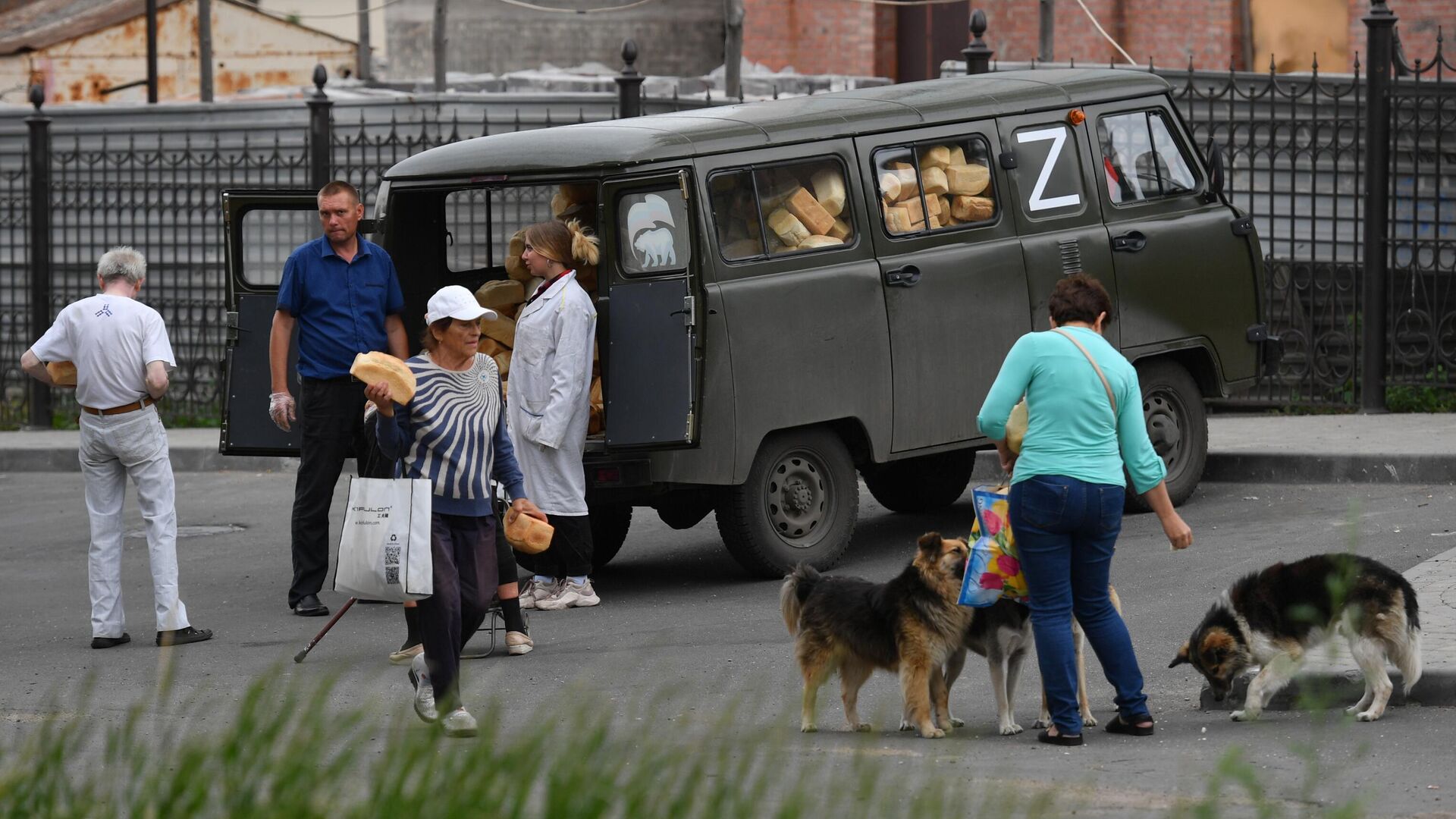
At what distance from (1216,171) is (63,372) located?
258 inches

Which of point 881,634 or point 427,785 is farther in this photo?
point 881,634

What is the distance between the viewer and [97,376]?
9078 millimetres

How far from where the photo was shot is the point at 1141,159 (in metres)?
11.4

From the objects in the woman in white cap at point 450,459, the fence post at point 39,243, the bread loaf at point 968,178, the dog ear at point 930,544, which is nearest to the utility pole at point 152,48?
the fence post at point 39,243

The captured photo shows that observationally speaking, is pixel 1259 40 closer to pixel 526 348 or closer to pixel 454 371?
pixel 526 348

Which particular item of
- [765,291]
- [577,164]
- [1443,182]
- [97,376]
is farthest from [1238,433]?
[97,376]

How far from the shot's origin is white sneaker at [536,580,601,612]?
989cm

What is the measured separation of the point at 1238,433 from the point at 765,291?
5.12 metres

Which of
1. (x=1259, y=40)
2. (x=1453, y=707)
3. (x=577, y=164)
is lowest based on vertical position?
(x=1453, y=707)

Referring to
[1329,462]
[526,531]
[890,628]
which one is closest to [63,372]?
[526,531]

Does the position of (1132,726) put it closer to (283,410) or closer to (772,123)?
(772,123)

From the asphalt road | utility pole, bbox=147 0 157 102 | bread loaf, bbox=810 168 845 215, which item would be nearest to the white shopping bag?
the asphalt road

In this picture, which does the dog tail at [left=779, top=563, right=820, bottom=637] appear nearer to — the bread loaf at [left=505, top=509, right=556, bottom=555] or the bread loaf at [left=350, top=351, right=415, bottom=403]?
the bread loaf at [left=505, top=509, right=556, bottom=555]

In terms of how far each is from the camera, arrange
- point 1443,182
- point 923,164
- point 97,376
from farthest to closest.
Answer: point 1443,182
point 923,164
point 97,376
